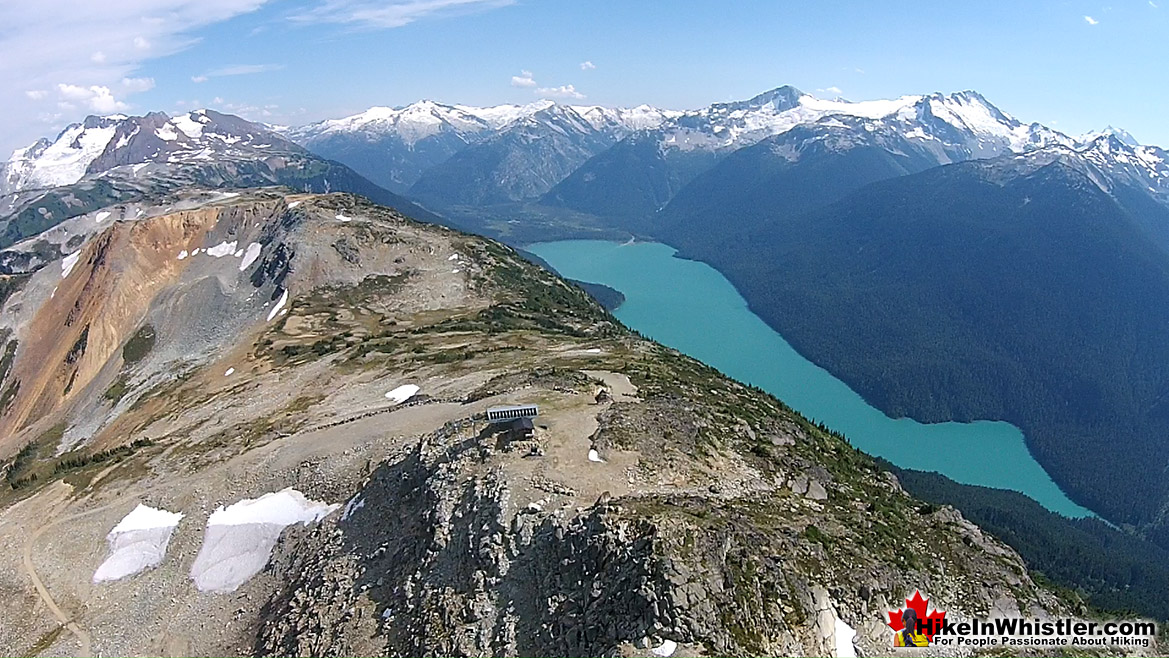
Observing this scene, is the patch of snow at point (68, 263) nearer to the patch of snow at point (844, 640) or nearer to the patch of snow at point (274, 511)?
the patch of snow at point (274, 511)

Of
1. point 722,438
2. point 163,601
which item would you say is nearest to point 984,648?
point 722,438

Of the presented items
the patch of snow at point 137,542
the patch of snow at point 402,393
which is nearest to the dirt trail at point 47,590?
the patch of snow at point 137,542

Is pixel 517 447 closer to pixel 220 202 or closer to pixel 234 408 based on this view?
pixel 234 408

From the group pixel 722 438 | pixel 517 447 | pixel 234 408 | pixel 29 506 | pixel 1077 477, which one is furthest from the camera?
pixel 1077 477

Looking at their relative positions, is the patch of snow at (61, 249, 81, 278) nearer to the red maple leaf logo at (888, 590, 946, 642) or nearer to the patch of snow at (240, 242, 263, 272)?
the patch of snow at (240, 242, 263, 272)

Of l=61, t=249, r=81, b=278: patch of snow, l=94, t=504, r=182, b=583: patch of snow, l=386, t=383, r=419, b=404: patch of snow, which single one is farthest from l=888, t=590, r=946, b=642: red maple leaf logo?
l=61, t=249, r=81, b=278: patch of snow

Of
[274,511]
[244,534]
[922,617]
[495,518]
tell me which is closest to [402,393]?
[274,511]

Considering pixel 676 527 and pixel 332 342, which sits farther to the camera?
pixel 332 342
